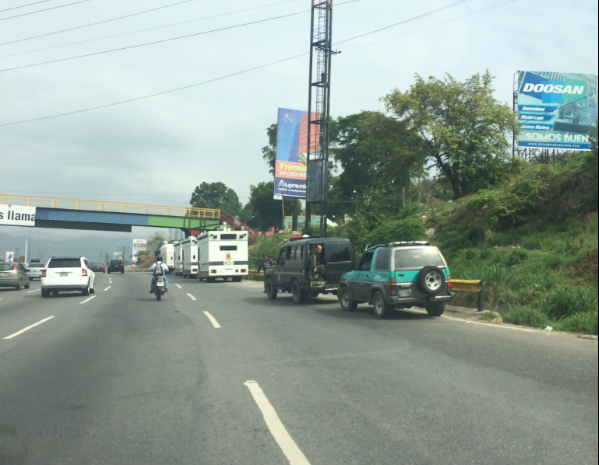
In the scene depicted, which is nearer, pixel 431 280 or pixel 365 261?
pixel 431 280

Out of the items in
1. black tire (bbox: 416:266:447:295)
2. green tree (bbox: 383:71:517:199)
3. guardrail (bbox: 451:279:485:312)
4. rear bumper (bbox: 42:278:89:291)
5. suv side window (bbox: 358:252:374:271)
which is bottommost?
rear bumper (bbox: 42:278:89:291)

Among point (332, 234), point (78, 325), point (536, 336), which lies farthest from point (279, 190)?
point (536, 336)

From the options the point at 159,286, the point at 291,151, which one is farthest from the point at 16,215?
the point at 159,286

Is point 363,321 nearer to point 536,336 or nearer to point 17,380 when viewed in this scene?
point 536,336

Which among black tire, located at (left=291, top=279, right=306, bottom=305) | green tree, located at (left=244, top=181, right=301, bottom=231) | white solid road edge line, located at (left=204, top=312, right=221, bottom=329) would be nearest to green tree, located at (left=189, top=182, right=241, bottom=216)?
green tree, located at (left=244, top=181, right=301, bottom=231)

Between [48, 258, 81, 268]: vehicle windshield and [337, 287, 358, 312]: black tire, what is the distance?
13.5 m

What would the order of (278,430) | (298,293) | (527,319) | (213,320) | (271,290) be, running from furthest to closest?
(271,290), (298,293), (213,320), (527,319), (278,430)

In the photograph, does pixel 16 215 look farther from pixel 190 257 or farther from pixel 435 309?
pixel 435 309

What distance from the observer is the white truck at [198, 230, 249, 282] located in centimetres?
3703

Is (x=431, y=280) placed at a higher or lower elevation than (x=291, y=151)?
lower

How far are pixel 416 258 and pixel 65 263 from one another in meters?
16.9

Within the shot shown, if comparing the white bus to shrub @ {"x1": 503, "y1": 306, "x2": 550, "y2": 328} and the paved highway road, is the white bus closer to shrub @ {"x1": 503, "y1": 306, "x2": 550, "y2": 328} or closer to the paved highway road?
the paved highway road

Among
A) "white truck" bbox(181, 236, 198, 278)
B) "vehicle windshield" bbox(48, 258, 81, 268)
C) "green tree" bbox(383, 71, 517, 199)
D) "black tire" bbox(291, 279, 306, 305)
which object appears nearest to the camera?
"green tree" bbox(383, 71, 517, 199)

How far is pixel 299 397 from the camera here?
6.75 metres
